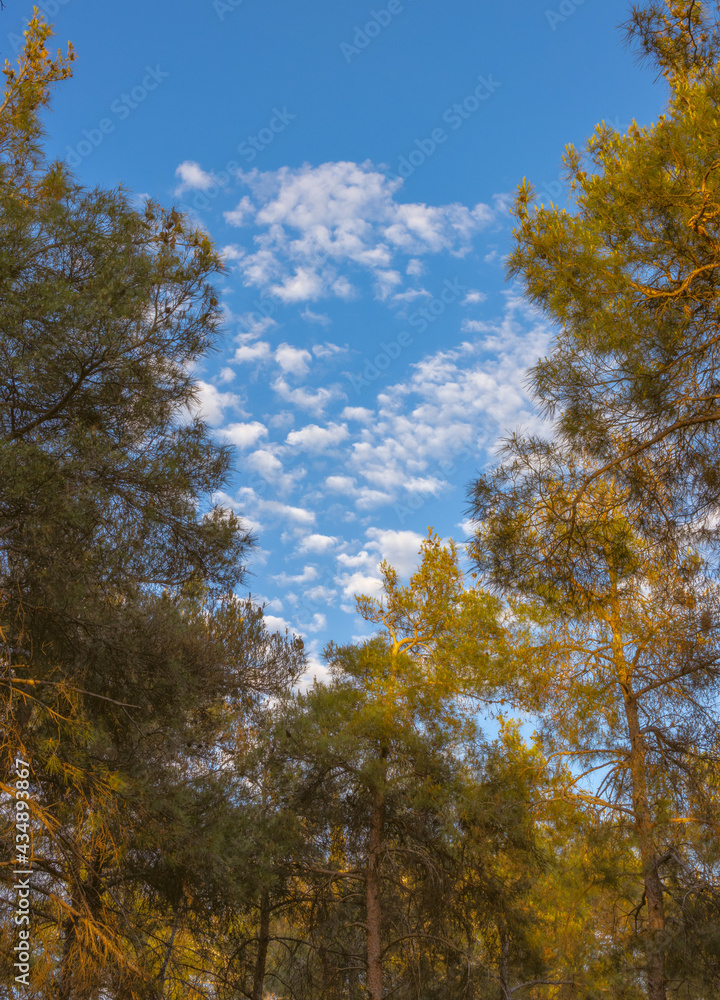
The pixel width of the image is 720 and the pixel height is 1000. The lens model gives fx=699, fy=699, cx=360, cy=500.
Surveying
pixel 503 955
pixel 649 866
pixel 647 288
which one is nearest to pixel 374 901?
pixel 503 955

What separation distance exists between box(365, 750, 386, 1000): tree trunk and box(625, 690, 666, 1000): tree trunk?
275 centimetres

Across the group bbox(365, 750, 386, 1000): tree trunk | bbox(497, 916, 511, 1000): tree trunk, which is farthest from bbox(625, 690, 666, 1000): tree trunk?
bbox(365, 750, 386, 1000): tree trunk

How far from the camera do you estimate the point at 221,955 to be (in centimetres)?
809

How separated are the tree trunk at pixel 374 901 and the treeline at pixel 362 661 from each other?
3cm

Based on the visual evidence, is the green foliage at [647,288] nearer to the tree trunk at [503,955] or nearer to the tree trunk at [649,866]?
the tree trunk at [649,866]

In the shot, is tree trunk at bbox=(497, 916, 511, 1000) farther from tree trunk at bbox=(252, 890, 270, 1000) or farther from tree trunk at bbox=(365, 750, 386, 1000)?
tree trunk at bbox=(252, 890, 270, 1000)

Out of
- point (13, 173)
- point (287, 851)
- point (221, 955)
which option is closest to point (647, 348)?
point (13, 173)

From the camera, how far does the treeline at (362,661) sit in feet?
15.2

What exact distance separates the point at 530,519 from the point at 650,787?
11.9ft

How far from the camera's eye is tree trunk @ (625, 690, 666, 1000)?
263 inches

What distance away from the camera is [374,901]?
26.6 feet

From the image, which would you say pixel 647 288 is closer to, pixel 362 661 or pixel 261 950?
pixel 362 661

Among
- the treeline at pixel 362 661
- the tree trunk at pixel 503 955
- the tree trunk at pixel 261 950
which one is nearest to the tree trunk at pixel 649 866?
the treeline at pixel 362 661

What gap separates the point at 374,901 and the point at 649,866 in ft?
10.4
